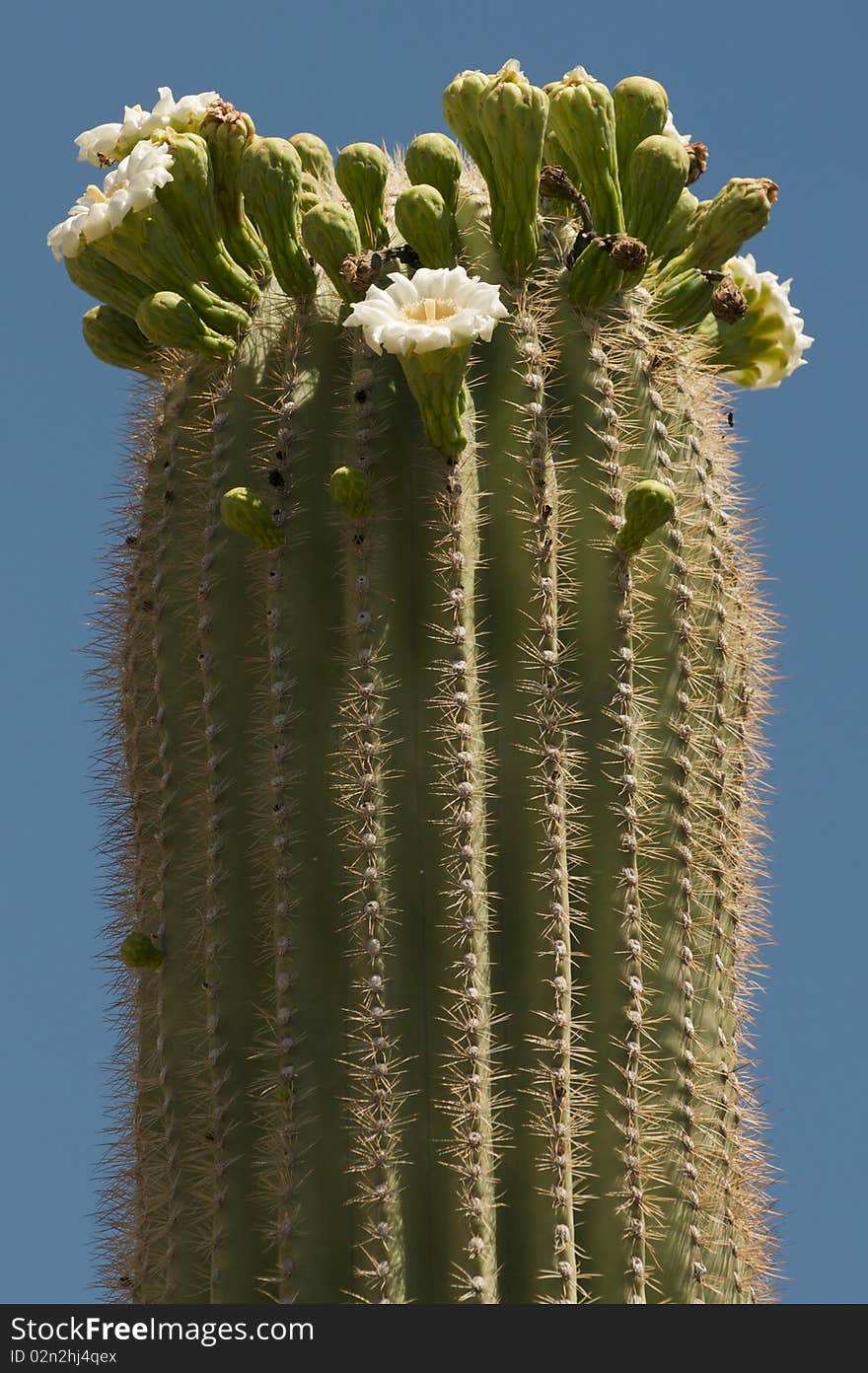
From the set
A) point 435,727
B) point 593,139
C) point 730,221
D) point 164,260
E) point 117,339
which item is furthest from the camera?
point 117,339

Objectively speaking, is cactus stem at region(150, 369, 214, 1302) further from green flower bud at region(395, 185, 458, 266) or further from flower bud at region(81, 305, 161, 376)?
green flower bud at region(395, 185, 458, 266)

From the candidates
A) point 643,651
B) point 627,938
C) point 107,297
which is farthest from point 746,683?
point 107,297

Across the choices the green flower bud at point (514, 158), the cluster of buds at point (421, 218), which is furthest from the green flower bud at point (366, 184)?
the green flower bud at point (514, 158)

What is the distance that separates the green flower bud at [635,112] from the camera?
7.35 metres

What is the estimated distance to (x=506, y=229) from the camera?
23.1 feet

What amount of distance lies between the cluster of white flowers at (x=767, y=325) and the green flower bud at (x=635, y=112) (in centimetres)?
70

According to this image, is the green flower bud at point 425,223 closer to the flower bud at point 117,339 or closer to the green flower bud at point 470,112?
the green flower bud at point 470,112

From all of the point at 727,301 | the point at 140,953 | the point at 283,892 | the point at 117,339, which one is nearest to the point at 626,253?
the point at 727,301

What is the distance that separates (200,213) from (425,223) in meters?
0.82

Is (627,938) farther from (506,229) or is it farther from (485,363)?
(506,229)

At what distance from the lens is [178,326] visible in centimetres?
711

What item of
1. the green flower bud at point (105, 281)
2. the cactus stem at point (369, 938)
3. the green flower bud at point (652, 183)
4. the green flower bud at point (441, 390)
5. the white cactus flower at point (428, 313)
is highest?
the green flower bud at point (652, 183)

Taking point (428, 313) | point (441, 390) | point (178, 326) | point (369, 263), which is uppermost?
point (369, 263)

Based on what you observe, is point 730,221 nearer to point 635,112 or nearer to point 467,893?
point 635,112
